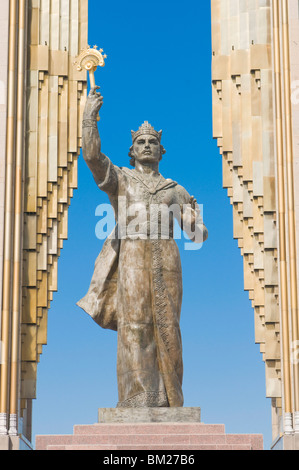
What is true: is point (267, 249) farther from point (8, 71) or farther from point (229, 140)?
point (8, 71)

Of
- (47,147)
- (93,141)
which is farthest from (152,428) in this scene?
(47,147)

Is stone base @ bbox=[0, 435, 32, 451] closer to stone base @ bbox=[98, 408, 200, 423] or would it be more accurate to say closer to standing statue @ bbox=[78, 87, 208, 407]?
standing statue @ bbox=[78, 87, 208, 407]

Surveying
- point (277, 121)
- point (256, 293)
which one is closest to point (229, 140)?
point (277, 121)

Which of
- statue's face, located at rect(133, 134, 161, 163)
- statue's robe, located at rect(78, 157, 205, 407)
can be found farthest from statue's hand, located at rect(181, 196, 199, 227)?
statue's face, located at rect(133, 134, 161, 163)

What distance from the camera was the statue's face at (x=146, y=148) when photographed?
545 inches

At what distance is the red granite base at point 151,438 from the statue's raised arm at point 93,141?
10.6 feet

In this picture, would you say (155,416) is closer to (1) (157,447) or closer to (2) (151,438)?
(2) (151,438)

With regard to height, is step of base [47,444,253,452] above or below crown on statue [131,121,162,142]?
below

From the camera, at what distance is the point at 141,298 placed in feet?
43.7

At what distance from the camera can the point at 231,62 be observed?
1653 centimetres

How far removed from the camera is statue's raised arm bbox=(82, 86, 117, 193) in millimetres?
13219

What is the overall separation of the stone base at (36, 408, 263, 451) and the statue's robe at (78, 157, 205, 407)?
2.44ft
